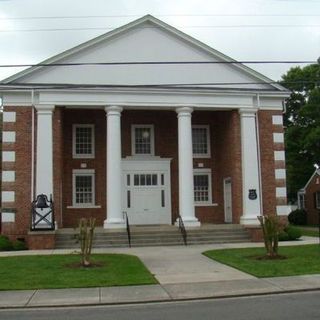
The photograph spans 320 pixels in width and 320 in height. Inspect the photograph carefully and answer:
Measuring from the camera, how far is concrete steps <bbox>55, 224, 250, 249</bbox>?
24219 millimetres

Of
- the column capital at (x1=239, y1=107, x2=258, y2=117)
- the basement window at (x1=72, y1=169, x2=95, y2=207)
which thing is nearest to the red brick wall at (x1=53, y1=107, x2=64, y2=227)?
the basement window at (x1=72, y1=169, x2=95, y2=207)

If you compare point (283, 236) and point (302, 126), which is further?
point (302, 126)

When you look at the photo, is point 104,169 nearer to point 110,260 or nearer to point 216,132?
point 216,132

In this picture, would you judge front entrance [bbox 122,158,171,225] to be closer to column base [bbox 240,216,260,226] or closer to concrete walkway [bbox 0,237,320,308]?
column base [bbox 240,216,260,226]

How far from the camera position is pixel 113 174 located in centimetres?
2623

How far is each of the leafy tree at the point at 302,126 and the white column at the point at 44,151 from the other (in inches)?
993

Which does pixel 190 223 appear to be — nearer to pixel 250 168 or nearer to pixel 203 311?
pixel 250 168

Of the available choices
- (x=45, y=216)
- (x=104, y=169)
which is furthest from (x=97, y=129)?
(x=45, y=216)

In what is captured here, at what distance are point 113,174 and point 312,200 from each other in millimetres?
26390

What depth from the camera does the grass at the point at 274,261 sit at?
1522 cm

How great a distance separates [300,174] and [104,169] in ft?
90.7

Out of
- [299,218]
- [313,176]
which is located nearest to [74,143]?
[313,176]

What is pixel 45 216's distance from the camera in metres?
25.0

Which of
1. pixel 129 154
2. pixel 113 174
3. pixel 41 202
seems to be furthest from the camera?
pixel 129 154
